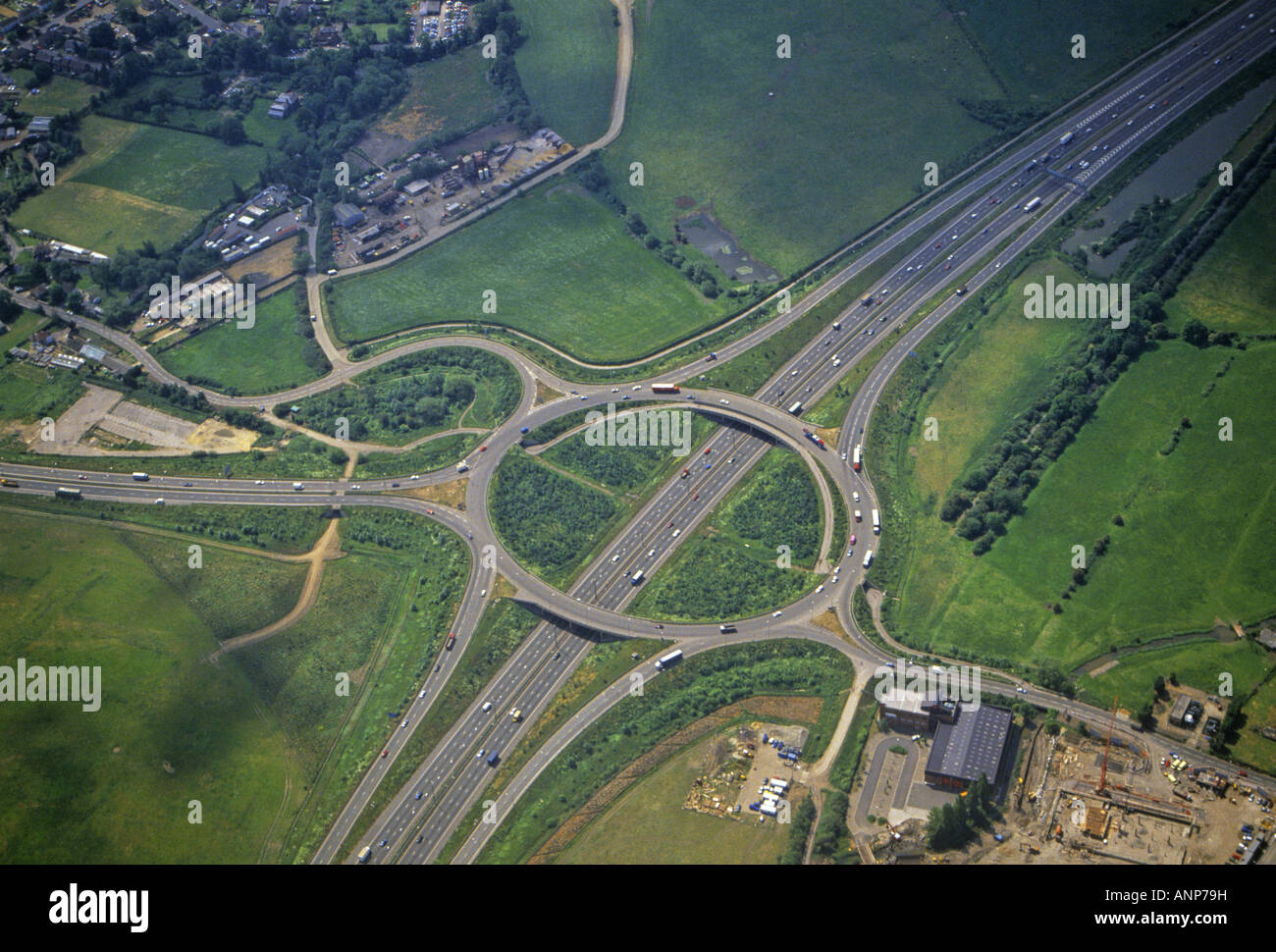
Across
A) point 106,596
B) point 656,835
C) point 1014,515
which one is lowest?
point 656,835

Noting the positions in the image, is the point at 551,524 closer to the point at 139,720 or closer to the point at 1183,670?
the point at 139,720

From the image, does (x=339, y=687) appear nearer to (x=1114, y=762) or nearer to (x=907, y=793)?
(x=907, y=793)

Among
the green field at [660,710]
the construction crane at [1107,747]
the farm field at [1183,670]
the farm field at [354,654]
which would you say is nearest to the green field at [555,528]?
the farm field at [354,654]

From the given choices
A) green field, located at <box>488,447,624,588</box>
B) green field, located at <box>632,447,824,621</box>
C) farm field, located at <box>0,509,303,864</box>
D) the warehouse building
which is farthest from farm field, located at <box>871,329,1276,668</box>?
farm field, located at <box>0,509,303,864</box>

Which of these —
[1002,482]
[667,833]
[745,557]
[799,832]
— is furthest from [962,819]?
[1002,482]

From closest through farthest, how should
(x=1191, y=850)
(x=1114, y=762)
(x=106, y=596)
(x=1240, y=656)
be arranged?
(x=1191, y=850) < (x=1114, y=762) < (x=1240, y=656) < (x=106, y=596)

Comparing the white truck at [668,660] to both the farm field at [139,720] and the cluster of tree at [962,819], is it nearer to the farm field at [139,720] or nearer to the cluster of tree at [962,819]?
the cluster of tree at [962,819]

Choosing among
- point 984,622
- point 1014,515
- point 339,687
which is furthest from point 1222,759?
point 339,687
